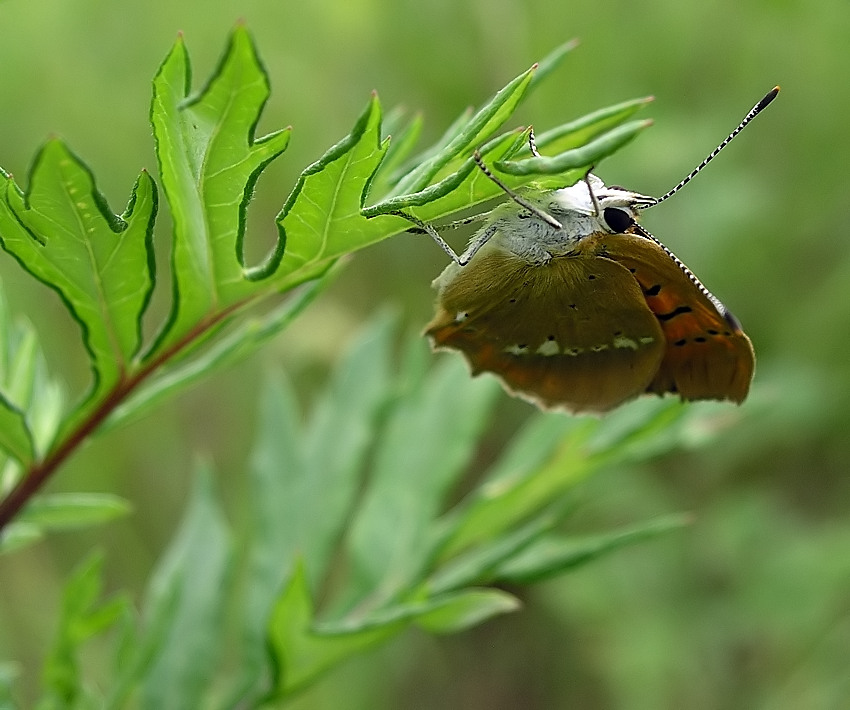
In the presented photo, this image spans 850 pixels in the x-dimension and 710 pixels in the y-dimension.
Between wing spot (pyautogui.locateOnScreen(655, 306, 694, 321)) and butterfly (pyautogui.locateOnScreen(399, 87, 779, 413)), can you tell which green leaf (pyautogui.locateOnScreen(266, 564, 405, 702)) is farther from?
wing spot (pyautogui.locateOnScreen(655, 306, 694, 321))

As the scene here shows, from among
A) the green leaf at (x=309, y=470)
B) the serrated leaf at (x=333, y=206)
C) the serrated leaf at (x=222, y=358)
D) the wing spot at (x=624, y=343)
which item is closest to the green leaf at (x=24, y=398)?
the serrated leaf at (x=222, y=358)

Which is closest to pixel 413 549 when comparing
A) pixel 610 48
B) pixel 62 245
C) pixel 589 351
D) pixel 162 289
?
pixel 589 351

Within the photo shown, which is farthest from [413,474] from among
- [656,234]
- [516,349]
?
[656,234]

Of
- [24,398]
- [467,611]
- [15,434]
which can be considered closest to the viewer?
[15,434]

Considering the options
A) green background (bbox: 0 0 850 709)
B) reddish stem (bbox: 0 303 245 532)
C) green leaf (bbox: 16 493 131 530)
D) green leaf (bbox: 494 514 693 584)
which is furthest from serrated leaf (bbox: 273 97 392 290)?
green background (bbox: 0 0 850 709)

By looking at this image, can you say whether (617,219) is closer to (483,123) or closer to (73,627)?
(483,123)

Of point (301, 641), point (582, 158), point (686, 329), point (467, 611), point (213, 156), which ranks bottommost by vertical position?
point (467, 611)

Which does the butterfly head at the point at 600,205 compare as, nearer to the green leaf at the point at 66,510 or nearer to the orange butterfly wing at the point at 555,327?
the orange butterfly wing at the point at 555,327
